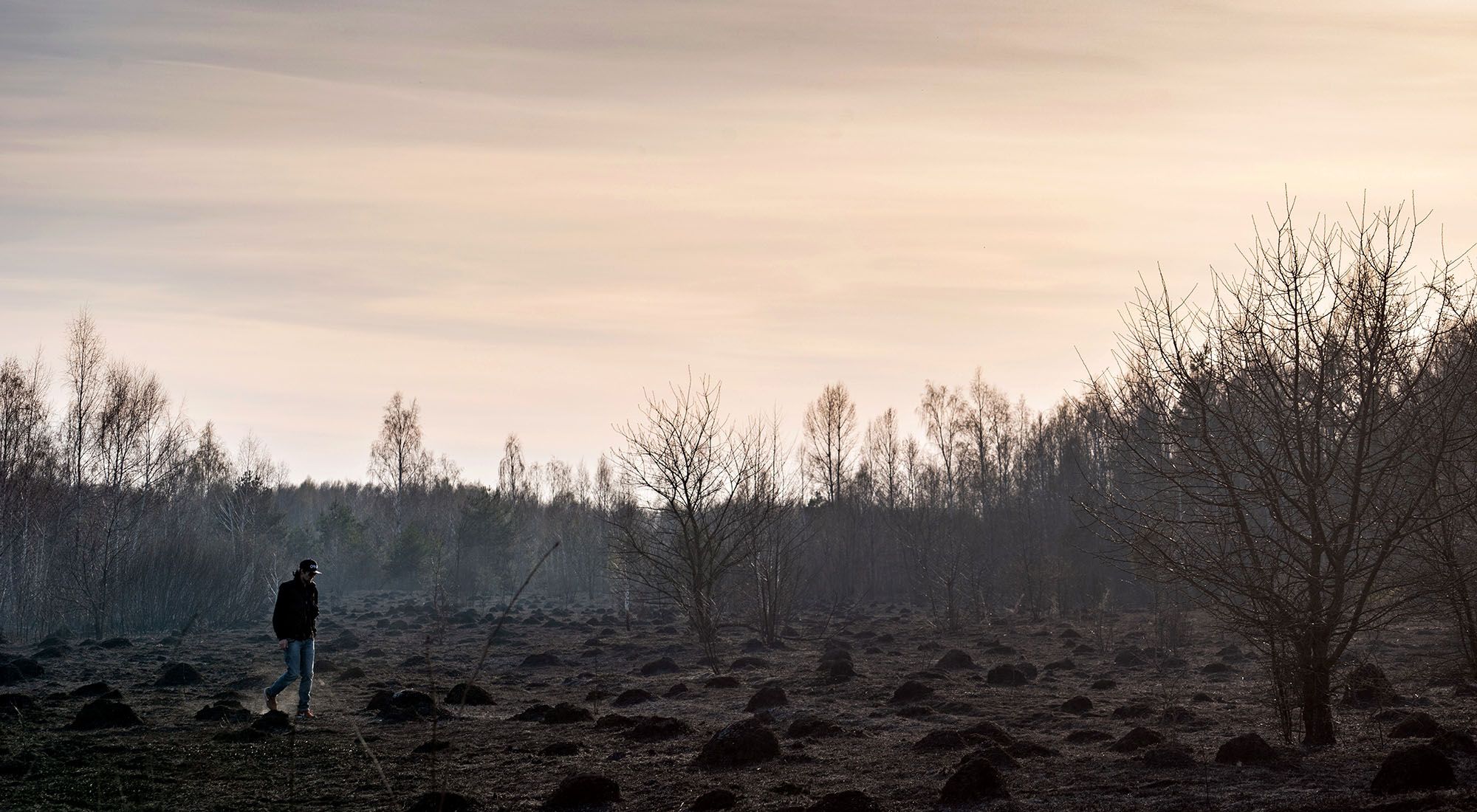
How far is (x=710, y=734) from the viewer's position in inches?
549

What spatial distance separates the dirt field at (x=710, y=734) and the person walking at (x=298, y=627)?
0.54 metres

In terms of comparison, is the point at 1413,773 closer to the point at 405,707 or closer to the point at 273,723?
the point at 273,723

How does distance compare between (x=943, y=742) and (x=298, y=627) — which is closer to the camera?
(x=943, y=742)

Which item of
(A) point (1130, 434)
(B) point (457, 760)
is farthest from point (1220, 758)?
(B) point (457, 760)

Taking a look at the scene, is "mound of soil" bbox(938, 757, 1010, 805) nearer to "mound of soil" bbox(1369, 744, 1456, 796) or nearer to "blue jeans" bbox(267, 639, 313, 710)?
"mound of soil" bbox(1369, 744, 1456, 796)

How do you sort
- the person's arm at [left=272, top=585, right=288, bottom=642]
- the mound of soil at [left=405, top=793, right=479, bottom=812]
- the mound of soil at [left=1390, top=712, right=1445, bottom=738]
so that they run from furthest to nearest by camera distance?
the person's arm at [left=272, top=585, right=288, bottom=642] < the mound of soil at [left=1390, top=712, right=1445, bottom=738] < the mound of soil at [left=405, top=793, right=479, bottom=812]

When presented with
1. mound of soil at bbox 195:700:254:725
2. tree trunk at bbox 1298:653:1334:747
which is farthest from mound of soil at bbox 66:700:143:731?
tree trunk at bbox 1298:653:1334:747

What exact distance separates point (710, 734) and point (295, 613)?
5.28 metres

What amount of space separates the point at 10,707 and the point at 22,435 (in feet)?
123

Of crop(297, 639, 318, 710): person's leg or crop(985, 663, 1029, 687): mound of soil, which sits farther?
crop(985, 663, 1029, 687): mound of soil

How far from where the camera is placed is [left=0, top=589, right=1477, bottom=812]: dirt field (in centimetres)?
941

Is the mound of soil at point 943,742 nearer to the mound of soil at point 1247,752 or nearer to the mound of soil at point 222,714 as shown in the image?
the mound of soil at point 1247,752

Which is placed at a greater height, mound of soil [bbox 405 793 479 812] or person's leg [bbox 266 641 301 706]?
person's leg [bbox 266 641 301 706]

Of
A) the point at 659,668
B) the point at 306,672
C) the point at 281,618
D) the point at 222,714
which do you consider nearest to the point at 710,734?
the point at 306,672
